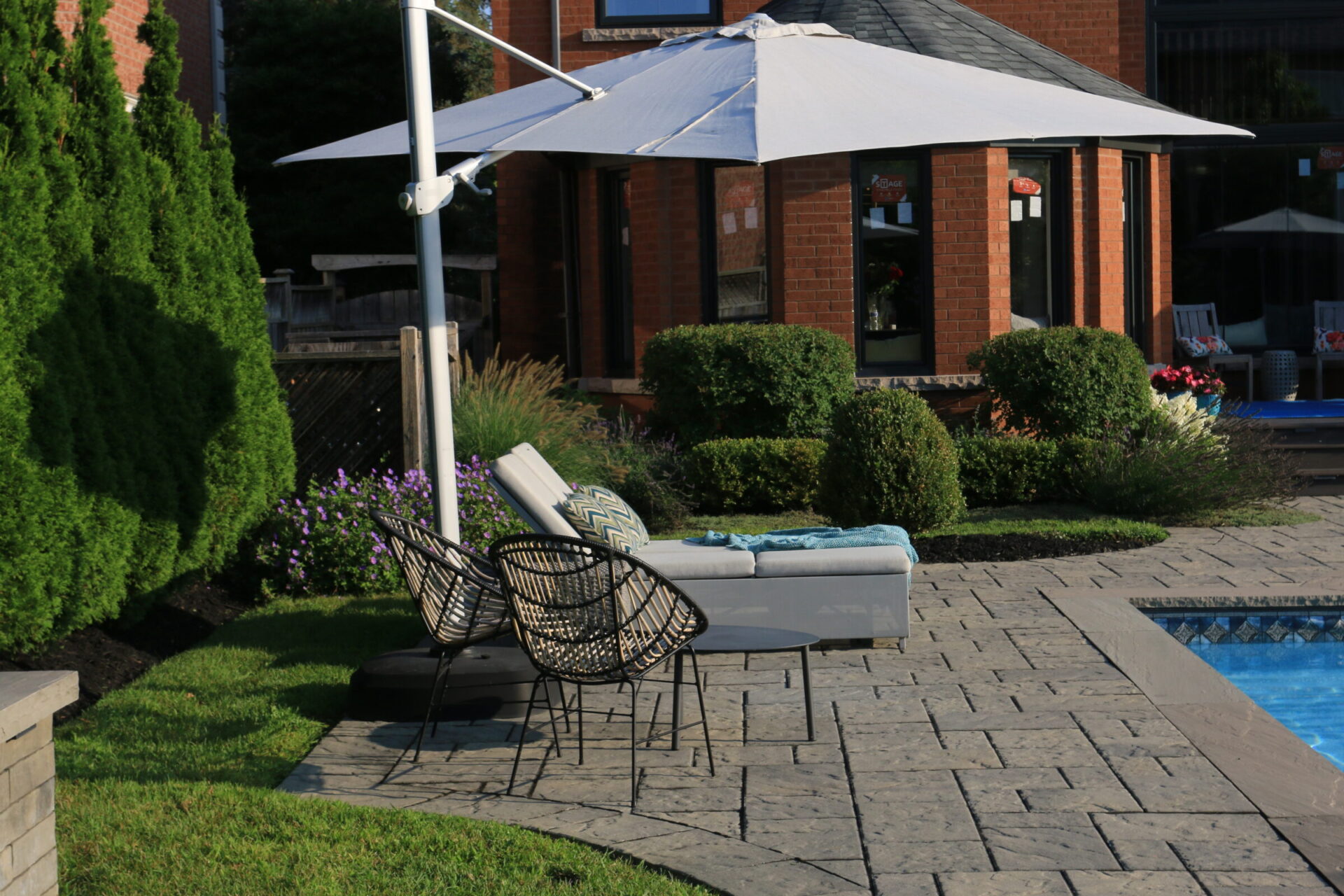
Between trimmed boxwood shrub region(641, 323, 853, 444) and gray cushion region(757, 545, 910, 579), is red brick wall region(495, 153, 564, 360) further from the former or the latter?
gray cushion region(757, 545, 910, 579)

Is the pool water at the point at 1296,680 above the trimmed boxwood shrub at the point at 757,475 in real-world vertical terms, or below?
below

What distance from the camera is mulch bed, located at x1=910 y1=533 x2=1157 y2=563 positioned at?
9.04 m

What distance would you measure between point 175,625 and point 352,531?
1.21m

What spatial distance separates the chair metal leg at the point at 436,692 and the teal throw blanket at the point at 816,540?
6.27 feet

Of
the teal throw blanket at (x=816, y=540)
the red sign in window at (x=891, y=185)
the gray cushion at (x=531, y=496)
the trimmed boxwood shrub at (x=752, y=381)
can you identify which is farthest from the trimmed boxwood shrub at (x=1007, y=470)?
the gray cushion at (x=531, y=496)

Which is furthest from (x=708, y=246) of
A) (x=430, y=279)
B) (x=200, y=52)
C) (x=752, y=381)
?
(x=200, y=52)

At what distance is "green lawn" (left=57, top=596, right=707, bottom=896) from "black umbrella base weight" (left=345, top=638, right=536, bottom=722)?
0.69ft

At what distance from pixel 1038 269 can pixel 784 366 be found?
3.33 meters

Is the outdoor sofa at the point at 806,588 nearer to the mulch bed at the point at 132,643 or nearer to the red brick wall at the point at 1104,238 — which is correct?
the mulch bed at the point at 132,643

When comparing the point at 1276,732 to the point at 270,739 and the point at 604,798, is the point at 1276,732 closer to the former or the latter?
the point at 604,798

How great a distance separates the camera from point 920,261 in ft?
42.0

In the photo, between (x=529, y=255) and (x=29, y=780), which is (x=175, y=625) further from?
(x=529, y=255)

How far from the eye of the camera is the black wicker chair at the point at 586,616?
454 centimetres

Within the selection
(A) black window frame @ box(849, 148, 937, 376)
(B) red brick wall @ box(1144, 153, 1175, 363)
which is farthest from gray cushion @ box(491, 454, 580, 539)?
(B) red brick wall @ box(1144, 153, 1175, 363)
